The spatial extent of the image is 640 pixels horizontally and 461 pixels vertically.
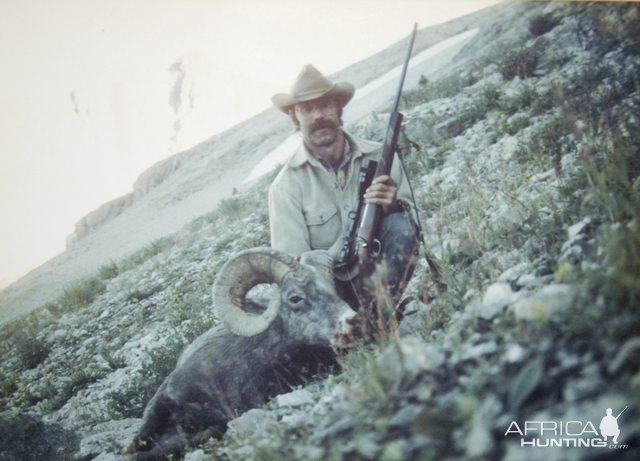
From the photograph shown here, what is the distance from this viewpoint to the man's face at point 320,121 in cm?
489

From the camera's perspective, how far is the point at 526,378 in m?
1.41

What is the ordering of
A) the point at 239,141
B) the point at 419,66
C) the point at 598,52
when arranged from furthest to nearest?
the point at 239,141
the point at 419,66
the point at 598,52

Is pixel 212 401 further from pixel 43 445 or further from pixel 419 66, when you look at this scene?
pixel 419 66

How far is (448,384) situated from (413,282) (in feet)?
11.8

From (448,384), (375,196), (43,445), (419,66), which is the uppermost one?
(419,66)

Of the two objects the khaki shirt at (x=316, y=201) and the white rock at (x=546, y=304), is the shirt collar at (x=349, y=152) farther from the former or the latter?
the white rock at (x=546, y=304)

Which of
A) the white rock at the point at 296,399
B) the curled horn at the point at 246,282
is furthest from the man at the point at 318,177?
the white rock at the point at 296,399

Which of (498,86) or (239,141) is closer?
(498,86)

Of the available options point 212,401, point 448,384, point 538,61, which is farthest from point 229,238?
point 448,384

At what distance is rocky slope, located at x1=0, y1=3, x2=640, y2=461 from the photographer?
140cm

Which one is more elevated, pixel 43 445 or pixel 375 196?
pixel 375 196

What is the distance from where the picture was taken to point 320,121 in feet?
16.0

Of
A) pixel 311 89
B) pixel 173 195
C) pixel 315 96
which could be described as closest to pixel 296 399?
pixel 315 96

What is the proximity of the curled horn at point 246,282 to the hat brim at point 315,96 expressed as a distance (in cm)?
190
